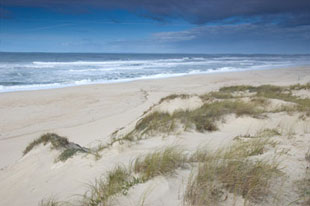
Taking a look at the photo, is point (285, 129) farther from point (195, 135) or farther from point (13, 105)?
point (13, 105)

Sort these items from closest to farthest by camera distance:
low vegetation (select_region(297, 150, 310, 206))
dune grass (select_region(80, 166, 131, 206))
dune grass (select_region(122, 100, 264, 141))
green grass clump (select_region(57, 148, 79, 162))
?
1. low vegetation (select_region(297, 150, 310, 206))
2. dune grass (select_region(80, 166, 131, 206))
3. green grass clump (select_region(57, 148, 79, 162))
4. dune grass (select_region(122, 100, 264, 141))

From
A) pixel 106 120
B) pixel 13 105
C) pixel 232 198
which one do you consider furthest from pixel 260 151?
pixel 13 105

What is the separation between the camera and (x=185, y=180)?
250cm

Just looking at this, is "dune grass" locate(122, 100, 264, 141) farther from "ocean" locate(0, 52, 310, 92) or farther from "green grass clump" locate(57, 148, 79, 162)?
"ocean" locate(0, 52, 310, 92)

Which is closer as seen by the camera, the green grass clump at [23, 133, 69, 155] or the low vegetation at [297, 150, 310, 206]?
the low vegetation at [297, 150, 310, 206]

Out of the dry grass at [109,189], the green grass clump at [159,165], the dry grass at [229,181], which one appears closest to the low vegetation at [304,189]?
the dry grass at [229,181]

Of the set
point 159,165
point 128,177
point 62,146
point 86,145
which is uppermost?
point 159,165

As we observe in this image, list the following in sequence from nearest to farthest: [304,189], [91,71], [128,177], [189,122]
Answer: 1. [304,189]
2. [128,177]
3. [189,122]
4. [91,71]

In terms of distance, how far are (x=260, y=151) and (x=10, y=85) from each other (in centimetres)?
1931

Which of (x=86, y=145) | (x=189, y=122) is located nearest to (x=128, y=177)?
(x=189, y=122)

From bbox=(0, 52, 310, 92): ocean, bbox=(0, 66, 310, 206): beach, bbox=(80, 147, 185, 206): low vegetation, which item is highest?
bbox=(0, 52, 310, 92): ocean

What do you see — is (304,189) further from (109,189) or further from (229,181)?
(109,189)

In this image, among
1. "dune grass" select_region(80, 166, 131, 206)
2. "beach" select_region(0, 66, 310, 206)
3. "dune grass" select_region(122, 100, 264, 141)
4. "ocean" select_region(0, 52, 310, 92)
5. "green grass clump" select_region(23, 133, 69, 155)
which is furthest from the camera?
"ocean" select_region(0, 52, 310, 92)

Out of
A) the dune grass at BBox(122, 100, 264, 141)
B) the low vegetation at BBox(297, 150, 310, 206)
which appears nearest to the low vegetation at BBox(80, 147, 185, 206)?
the low vegetation at BBox(297, 150, 310, 206)
